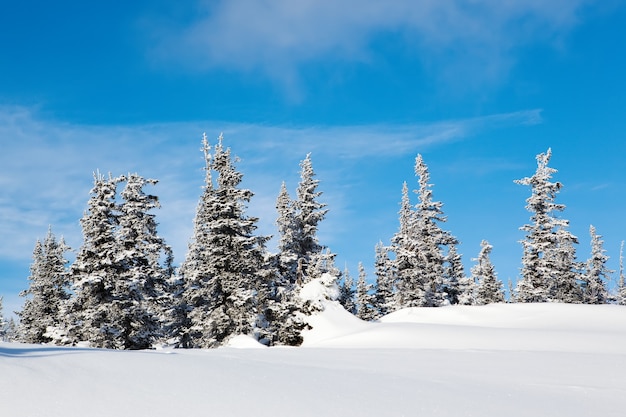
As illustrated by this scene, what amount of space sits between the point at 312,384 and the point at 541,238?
132 feet

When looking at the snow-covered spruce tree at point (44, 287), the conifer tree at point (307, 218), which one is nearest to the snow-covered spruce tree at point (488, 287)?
the conifer tree at point (307, 218)

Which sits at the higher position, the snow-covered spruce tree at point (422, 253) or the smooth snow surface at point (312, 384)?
the snow-covered spruce tree at point (422, 253)

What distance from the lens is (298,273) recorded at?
3850 cm

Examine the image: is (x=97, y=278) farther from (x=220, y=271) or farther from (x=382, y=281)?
(x=382, y=281)

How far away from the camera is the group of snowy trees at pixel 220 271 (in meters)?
28.1

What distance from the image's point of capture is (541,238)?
43.1 meters

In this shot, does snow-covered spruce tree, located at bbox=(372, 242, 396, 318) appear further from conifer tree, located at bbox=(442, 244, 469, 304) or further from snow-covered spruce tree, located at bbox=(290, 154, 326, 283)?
snow-covered spruce tree, located at bbox=(290, 154, 326, 283)

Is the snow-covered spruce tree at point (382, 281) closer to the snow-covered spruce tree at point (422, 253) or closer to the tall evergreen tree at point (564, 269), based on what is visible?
the snow-covered spruce tree at point (422, 253)

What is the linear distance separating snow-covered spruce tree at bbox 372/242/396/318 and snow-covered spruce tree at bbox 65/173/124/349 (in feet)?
110

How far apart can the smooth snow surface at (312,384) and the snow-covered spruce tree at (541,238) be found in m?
30.7

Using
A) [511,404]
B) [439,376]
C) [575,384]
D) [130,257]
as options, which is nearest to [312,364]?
[439,376]

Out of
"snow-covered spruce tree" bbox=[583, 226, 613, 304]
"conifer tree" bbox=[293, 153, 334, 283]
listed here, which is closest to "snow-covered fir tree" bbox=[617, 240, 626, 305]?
"snow-covered spruce tree" bbox=[583, 226, 613, 304]

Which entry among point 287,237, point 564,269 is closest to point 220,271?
point 287,237

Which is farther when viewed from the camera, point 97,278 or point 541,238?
point 541,238
